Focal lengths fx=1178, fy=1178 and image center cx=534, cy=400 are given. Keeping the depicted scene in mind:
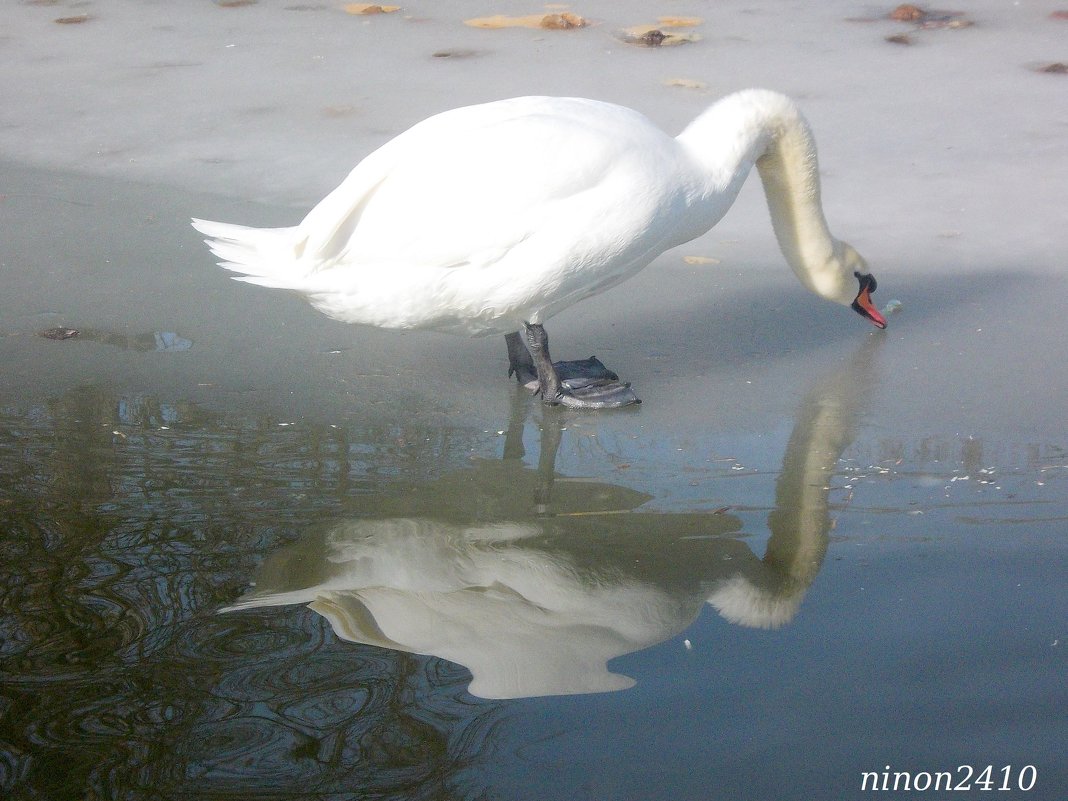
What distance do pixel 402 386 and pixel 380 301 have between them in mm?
360

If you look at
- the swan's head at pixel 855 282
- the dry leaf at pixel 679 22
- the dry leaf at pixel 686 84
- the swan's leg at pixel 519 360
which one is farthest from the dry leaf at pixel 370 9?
the swan's head at pixel 855 282

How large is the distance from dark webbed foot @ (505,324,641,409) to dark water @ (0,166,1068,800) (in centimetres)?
10

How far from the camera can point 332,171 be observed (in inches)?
201

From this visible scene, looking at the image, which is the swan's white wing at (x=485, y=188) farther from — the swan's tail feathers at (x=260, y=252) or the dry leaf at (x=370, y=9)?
the dry leaf at (x=370, y=9)

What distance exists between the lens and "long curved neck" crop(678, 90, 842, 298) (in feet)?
11.4

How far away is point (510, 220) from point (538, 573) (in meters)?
1.07

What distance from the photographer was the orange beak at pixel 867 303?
3.93 metres

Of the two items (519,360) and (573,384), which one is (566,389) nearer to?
(573,384)

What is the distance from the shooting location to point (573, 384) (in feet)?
11.7

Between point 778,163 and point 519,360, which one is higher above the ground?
point 778,163

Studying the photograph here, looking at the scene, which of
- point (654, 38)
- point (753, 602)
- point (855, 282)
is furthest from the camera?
point (654, 38)

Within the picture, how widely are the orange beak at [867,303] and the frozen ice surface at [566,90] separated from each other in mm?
551

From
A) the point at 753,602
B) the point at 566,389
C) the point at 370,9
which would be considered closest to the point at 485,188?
the point at 566,389

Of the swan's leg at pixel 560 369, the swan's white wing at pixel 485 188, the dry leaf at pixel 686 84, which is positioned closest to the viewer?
the swan's white wing at pixel 485 188
